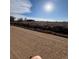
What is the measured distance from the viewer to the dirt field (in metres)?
1.88

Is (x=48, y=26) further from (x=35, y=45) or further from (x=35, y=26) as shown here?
(x=35, y=45)

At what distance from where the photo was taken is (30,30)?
1934 mm

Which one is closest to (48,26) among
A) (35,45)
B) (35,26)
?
(35,26)

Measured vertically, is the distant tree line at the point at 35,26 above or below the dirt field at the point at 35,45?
above

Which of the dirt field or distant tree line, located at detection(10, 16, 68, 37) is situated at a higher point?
distant tree line, located at detection(10, 16, 68, 37)

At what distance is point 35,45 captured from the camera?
6.34 feet

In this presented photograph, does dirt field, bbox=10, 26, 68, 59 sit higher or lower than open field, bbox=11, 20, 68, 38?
lower

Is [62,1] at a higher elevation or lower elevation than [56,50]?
higher

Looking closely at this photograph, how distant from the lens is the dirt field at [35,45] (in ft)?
6.15
